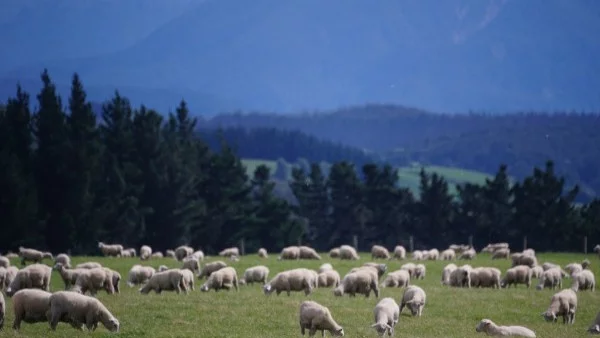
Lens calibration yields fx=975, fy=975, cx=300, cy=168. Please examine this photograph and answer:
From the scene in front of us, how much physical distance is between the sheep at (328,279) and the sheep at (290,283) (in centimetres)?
334

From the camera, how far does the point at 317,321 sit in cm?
2494

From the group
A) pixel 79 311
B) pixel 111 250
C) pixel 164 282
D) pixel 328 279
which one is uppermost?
pixel 79 311

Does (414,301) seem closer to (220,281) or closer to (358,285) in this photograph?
(358,285)

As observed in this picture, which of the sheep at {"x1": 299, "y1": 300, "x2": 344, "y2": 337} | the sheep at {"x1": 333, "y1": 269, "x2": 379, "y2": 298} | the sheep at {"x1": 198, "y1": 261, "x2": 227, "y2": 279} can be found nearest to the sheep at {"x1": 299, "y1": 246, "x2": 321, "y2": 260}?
the sheep at {"x1": 198, "y1": 261, "x2": 227, "y2": 279}

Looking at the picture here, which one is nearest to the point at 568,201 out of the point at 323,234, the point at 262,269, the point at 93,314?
the point at 323,234

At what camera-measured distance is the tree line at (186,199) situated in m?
75.7

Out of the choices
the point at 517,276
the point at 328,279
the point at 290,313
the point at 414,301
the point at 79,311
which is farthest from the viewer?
the point at 517,276

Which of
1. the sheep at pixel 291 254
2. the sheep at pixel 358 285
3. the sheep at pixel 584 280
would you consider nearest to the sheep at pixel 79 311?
the sheep at pixel 358 285

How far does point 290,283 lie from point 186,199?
55.4 metres

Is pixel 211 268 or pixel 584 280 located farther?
pixel 211 268

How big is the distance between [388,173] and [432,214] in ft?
21.0

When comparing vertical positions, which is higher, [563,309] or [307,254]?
[563,309]

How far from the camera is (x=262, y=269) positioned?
41.8 meters

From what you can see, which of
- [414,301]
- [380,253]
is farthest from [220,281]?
[380,253]
